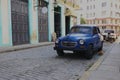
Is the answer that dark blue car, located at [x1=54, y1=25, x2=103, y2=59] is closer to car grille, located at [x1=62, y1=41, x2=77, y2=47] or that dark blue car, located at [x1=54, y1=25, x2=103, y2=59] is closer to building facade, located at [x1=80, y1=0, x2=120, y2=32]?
car grille, located at [x1=62, y1=41, x2=77, y2=47]

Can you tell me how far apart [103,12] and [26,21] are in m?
59.9

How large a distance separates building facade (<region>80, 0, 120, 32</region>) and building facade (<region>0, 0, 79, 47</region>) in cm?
4907

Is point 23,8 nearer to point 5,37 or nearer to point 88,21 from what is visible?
point 5,37

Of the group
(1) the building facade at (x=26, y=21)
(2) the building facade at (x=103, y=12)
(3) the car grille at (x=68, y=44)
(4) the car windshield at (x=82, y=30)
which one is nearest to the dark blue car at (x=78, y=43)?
(3) the car grille at (x=68, y=44)

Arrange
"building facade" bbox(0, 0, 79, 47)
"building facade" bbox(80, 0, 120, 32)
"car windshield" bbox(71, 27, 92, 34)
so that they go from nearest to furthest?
"car windshield" bbox(71, 27, 92, 34)
"building facade" bbox(0, 0, 79, 47)
"building facade" bbox(80, 0, 120, 32)

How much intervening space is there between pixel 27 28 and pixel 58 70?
13.9 m

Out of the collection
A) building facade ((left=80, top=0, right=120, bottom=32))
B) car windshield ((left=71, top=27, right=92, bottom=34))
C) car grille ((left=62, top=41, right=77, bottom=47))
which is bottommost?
car grille ((left=62, top=41, right=77, bottom=47))

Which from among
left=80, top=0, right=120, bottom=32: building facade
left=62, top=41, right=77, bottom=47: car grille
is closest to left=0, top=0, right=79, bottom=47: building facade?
left=62, top=41, right=77, bottom=47: car grille

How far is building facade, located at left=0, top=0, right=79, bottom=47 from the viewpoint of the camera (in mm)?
18672

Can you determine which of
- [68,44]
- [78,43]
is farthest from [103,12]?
[78,43]

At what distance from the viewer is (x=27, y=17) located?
2239cm

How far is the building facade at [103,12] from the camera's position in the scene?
257 feet

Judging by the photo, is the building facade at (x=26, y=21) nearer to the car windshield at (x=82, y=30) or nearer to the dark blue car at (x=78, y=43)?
the car windshield at (x=82, y=30)

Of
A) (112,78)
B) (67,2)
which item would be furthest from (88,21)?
(112,78)
